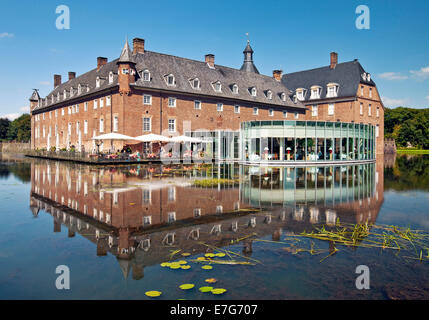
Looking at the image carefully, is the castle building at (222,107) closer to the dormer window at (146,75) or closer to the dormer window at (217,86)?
the dormer window at (146,75)

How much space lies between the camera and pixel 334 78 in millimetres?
58156

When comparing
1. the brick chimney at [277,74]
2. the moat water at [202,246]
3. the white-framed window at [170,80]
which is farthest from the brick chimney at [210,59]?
the moat water at [202,246]

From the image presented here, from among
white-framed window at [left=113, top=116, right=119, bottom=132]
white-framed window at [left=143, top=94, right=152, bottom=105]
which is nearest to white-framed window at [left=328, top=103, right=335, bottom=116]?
white-framed window at [left=143, top=94, right=152, bottom=105]

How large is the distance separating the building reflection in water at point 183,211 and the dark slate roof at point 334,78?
41.9 m

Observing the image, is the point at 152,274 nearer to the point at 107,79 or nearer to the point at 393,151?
the point at 107,79

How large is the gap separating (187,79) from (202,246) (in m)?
39.8

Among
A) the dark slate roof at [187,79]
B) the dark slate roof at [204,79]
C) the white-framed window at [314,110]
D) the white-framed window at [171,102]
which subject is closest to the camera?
the dark slate roof at [187,79]

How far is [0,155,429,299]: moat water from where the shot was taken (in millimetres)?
5383

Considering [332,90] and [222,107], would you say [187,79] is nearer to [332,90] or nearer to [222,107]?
[222,107]

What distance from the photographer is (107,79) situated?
1682 inches

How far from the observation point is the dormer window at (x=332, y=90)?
187ft

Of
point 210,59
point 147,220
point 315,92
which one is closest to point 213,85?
point 210,59
